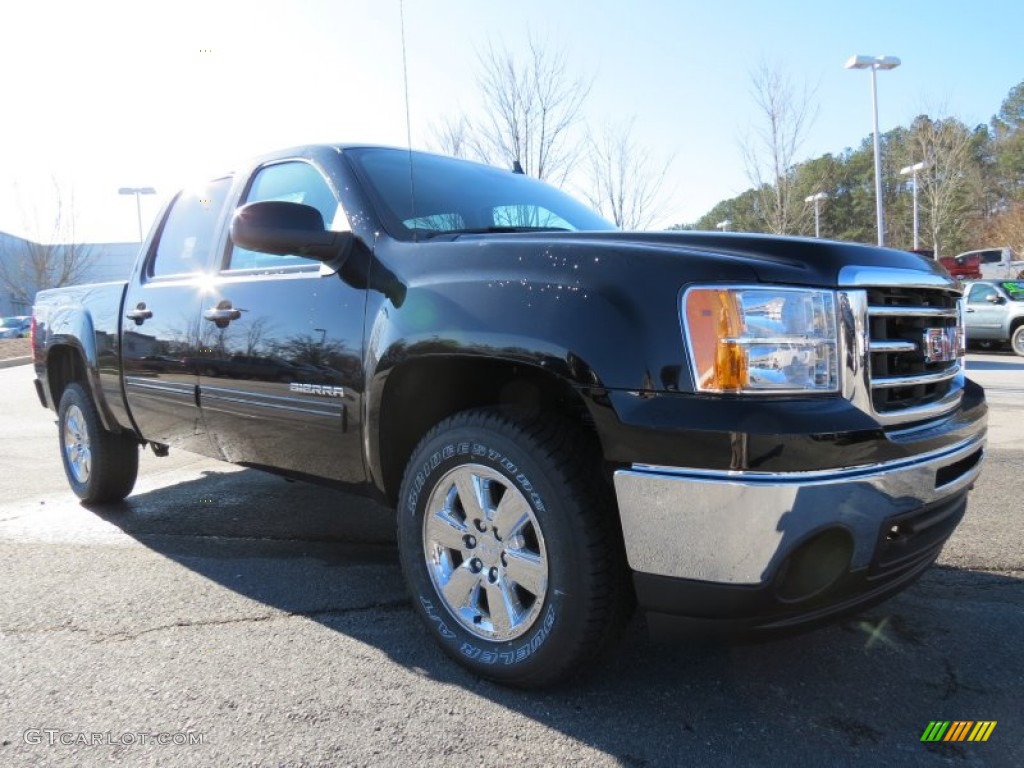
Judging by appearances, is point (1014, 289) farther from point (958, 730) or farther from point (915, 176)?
point (958, 730)

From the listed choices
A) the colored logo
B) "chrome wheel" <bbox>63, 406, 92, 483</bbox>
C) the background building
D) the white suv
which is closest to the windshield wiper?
the colored logo

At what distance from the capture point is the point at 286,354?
3.00 m

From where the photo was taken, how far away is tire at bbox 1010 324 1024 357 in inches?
594

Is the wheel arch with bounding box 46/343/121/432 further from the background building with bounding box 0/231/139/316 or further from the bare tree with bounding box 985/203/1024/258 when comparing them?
the bare tree with bounding box 985/203/1024/258

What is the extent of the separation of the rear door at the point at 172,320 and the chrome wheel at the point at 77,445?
832mm

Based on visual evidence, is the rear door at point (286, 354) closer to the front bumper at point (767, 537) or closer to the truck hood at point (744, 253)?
the truck hood at point (744, 253)

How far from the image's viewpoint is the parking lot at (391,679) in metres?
2.07

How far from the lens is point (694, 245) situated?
2174 mm

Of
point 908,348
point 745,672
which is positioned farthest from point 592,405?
point 745,672

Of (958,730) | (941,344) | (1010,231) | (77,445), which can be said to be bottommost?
(958,730)

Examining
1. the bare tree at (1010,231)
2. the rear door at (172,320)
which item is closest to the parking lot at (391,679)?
the rear door at (172,320)

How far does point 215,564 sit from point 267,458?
747mm

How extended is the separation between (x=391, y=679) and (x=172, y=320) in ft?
7.09

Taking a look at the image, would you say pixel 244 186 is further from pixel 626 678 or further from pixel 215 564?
pixel 626 678
